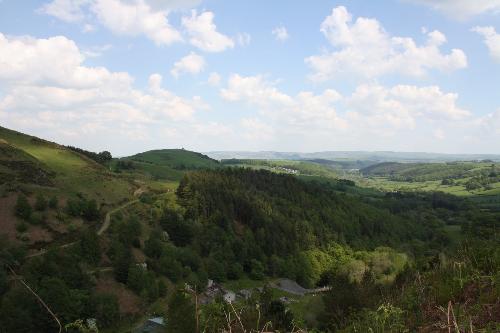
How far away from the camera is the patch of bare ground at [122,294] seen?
3123 inches

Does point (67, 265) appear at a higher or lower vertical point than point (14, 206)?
lower

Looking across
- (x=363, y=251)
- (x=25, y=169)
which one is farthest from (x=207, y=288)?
(x=363, y=251)

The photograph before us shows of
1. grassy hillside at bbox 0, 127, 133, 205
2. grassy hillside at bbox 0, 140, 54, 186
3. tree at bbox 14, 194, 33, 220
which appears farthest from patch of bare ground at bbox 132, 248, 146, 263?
grassy hillside at bbox 0, 140, 54, 186

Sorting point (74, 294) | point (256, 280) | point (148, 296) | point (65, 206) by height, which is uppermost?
point (65, 206)

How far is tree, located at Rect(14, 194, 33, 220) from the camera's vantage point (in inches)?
3346

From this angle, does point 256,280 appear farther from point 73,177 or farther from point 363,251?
point 73,177

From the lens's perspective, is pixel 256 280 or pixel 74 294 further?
pixel 256 280

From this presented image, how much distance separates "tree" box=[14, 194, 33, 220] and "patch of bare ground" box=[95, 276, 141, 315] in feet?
67.1

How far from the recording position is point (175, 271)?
95.6 m

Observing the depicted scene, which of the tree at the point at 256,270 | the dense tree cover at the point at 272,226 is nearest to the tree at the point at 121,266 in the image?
the dense tree cover at the point at 272,226

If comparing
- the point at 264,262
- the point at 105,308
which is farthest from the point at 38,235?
the point at 264,262

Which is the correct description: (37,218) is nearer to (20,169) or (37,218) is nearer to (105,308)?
(20,169)

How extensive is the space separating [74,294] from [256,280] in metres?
66.2

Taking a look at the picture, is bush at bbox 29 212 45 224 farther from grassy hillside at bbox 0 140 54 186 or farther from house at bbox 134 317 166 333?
house at bbox 134 317 166 333
